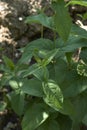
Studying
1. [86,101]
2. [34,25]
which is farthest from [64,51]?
[34,25]

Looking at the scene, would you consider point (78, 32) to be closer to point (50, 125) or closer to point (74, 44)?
point (74, 44)

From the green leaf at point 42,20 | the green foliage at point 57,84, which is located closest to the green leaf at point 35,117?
the green foliage at point 57,84

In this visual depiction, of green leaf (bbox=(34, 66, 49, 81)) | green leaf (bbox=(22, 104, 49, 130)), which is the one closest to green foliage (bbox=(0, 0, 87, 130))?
green leaf (bbox=(22, 104, 49, 130))

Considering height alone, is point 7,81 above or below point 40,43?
below

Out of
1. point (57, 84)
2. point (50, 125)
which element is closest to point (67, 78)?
point (57, 84)

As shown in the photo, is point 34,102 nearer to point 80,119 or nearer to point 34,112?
point 34,112
